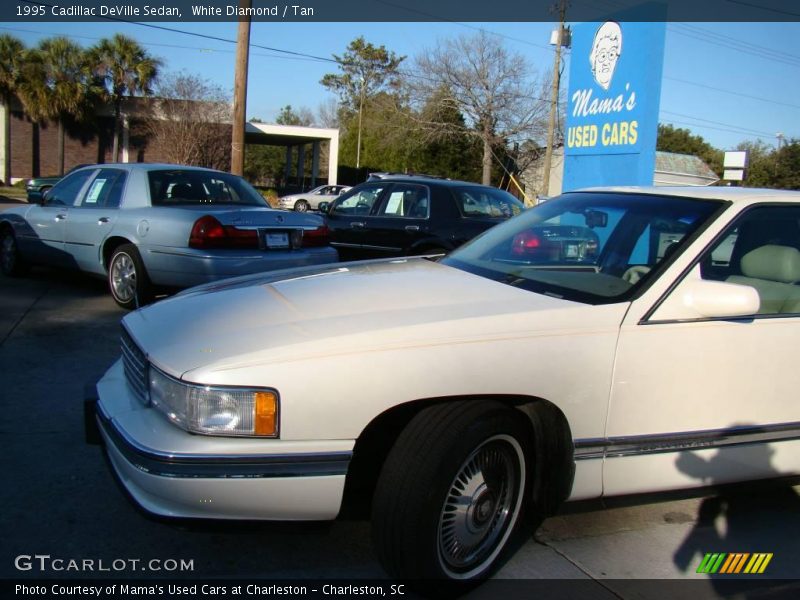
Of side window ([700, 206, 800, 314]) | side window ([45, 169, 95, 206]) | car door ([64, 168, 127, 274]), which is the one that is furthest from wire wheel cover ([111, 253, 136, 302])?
side window ([700, 206, 800, 314])

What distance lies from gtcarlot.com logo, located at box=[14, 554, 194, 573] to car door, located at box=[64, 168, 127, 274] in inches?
193

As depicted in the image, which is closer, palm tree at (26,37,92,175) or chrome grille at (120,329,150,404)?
chrome grille at (120,329,150,404)

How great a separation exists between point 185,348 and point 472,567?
1353 millimetres

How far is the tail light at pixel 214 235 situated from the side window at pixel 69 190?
2.28 m

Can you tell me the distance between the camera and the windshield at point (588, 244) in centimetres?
312

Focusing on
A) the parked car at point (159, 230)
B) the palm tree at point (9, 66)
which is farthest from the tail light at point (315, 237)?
the palm tree at point (9, 66)

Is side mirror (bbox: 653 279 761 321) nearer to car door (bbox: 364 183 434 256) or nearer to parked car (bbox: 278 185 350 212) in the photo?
car door (bbox: 364 183 434 256)

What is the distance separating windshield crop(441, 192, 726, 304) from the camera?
3.12m

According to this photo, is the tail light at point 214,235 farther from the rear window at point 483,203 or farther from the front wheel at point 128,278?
the rear window at point 483,203

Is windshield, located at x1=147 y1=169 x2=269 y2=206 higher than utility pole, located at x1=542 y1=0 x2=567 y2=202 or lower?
lower

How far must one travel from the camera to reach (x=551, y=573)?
2.89 m

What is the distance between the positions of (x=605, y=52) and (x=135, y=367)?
10.9 meters

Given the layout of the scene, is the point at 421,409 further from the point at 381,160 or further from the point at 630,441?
the point at 381,160

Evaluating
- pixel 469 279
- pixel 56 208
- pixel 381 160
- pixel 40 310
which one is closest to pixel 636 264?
pixel 469 279
